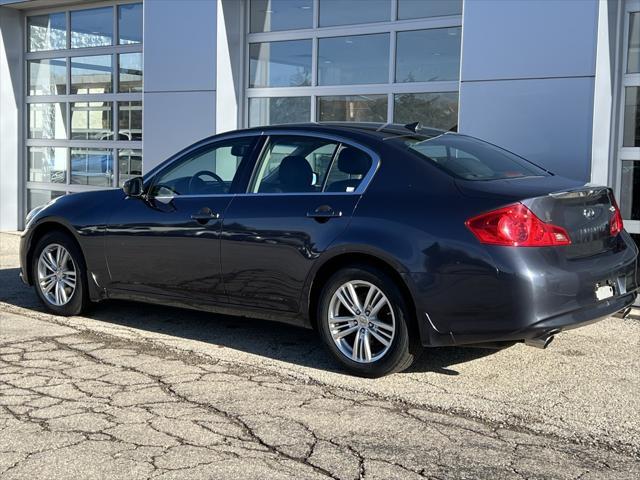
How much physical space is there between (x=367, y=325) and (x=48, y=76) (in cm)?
973

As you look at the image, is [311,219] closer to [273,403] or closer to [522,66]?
[273,403]

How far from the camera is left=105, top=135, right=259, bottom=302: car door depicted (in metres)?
5.92

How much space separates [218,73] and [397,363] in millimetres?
6048

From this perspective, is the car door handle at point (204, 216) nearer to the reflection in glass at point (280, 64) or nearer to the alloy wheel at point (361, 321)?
the alloy wheel at point (361, 321)

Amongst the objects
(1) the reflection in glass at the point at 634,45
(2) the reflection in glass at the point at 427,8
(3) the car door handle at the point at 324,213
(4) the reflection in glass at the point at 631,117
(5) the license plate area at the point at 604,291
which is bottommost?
(5) the license plate area at the point at 604,291

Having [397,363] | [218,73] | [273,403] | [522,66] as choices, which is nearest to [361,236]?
[397,363]

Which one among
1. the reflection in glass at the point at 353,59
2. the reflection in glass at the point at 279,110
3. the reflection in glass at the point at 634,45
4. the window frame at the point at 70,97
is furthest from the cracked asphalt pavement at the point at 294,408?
the window frame at the point at 70,97

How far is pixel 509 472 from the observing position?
373 cm

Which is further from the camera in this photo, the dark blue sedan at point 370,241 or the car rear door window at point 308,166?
the car rear door window at point 308,166

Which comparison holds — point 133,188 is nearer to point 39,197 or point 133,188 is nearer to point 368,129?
point 368,129

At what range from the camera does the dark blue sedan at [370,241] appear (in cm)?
470

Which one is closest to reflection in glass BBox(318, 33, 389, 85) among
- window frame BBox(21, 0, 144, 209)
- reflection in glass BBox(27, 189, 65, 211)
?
window frame BBox(21, 0, 144, 209)

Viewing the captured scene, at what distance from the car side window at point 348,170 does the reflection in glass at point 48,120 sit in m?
8.60

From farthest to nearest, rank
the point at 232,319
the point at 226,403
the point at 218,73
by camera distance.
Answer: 1. the point at 218,73
2. the point at 232,319
3. the point at 226,403
